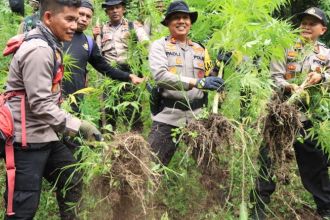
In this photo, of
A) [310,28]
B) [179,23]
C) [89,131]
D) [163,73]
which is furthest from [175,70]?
[310,28]

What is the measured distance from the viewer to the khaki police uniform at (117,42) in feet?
19.7

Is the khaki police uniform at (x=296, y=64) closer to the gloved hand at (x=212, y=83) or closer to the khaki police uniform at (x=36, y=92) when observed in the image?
the gloved hand at (x=212, y=83)

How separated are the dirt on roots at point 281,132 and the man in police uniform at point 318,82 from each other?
42cm

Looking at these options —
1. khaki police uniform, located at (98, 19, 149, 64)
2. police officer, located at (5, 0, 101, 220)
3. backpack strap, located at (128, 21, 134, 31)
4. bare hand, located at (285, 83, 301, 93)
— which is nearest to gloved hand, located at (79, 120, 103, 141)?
police officer, located at (5, 0, 101, 220)

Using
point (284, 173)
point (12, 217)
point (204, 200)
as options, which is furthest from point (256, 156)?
point (12, 217)

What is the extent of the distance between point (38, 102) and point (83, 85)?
1896mm

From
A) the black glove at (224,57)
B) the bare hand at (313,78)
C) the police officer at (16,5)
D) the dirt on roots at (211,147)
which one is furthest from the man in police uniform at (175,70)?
the police officer at (16,5)

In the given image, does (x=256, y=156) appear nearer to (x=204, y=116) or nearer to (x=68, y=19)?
(x=204, y=116)

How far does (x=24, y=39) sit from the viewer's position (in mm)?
3088

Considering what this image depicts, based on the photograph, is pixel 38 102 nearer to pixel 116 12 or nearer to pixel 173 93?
pixel 173 93

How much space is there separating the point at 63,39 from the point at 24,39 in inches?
10.9

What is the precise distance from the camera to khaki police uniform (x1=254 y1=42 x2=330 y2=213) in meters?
4.48

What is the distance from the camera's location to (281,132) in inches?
152

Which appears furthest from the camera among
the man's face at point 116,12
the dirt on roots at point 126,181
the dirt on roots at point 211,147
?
the man's face at point 116,12
